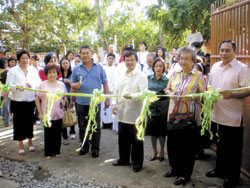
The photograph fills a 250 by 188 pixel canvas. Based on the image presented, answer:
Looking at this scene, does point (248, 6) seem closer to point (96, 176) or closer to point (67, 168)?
point (96, 176)

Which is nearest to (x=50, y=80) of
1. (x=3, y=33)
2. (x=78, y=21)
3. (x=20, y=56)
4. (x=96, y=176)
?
(x=20, y=56)

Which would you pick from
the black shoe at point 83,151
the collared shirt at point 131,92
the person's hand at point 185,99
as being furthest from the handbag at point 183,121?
Answer: the black shoe at point 83,151

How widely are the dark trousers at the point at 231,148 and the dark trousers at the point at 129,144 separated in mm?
1298

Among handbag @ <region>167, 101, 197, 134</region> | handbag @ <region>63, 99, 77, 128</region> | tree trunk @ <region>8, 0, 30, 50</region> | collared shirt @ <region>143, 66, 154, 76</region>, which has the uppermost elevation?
tree trunk @ <region>8, 0, 30, 50</region>

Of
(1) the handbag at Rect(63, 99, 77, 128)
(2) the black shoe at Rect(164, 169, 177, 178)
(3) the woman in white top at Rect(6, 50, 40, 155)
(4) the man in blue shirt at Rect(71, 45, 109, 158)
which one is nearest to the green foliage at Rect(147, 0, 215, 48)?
(4) the man in blue shirt at Rect(71, 45, 109, 158)

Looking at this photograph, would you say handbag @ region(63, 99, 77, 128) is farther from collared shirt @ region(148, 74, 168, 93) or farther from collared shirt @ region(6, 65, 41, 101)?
collared shirt @ region(148, 74, 168, 93)

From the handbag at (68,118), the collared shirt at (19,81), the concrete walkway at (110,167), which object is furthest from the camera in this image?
the handbag at (68,118)

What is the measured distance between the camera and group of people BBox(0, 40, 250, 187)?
351 cm

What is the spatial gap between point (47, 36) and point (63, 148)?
10.6 meters

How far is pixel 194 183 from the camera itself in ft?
12.2

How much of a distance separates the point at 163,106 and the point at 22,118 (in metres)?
2.85

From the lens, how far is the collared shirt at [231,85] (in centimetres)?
338

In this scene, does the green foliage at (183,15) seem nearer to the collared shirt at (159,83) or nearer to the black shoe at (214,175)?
the collared shirt at (159,83)

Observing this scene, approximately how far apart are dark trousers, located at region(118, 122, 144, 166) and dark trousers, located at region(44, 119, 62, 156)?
4.48ft
